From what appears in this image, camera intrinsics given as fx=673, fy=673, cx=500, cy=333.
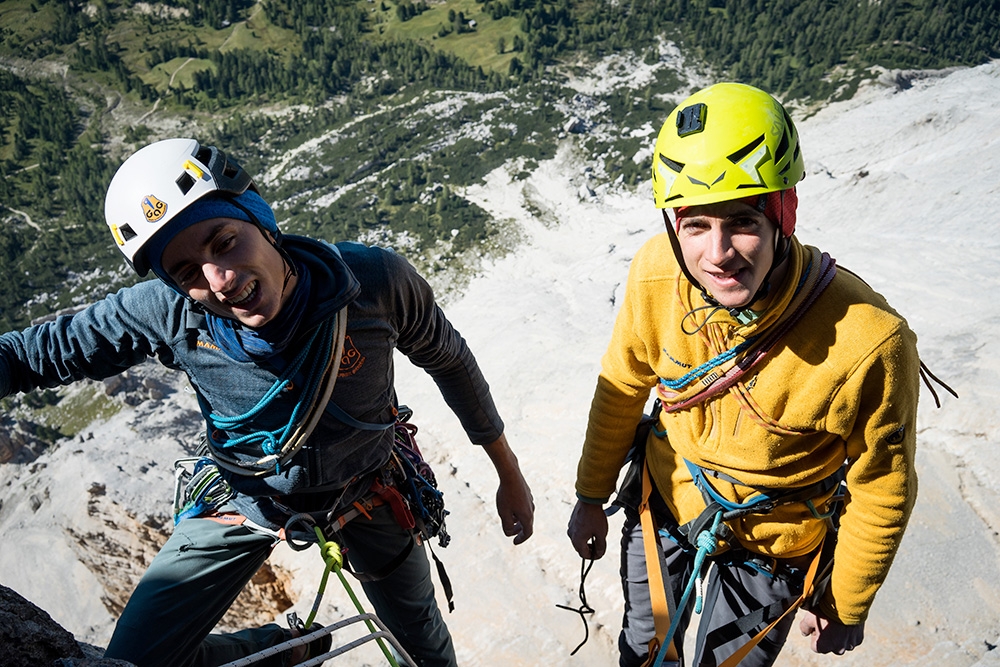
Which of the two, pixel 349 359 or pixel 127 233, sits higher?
pixel 127 233

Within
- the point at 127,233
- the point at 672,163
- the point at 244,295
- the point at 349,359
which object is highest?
the point at 672,163

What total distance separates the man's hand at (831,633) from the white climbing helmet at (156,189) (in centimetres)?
283

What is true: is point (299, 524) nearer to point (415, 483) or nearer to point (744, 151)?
point (415, 483)

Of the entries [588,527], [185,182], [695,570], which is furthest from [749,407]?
[185,182]

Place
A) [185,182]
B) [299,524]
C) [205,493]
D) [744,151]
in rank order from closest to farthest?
[744,151] < [185,182] < [299,524] < [205,493]

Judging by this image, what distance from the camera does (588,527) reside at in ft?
10.2

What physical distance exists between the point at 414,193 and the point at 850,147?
11.6m

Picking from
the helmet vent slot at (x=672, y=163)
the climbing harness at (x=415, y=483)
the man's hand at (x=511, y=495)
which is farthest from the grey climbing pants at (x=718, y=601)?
the helmet vent slot at (x=672, y=163)

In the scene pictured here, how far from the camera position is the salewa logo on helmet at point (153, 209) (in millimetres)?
2330

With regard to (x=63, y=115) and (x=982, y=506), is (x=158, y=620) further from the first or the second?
(x=63, y=115)

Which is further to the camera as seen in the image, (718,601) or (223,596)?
(223,596)

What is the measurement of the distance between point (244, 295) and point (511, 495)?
1.77 meters

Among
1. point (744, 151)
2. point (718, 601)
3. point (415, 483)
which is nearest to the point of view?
point (744, 151)

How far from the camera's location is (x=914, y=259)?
8.04m
